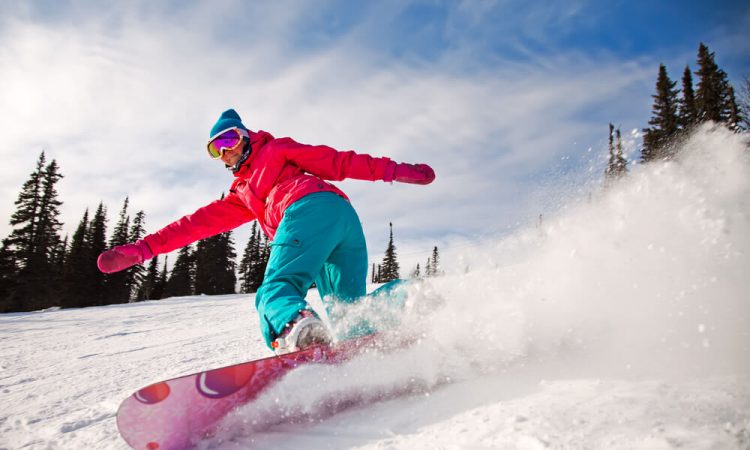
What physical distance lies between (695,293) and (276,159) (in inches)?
109

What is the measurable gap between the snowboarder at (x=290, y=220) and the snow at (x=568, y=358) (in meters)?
0.45

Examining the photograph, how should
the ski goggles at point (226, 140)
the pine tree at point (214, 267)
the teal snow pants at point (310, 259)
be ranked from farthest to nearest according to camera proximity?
the pine tree at point (214, 267) < the ski goggles at point (226, 140) < the teal snow pants at point (310, 259)

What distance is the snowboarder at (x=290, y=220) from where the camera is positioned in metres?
2.08

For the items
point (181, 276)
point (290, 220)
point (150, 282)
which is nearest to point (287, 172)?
point (290, 220)

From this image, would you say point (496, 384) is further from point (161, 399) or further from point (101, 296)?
point (101, 296)

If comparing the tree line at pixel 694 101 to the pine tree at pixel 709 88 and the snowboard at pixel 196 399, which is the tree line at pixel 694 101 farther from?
the snowboard at pixel 196 399

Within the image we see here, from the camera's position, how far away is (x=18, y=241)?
30.2 m

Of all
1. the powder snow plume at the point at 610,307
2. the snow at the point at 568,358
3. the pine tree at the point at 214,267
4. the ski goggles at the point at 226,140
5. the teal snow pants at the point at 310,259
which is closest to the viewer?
the snow at the point at 568,358

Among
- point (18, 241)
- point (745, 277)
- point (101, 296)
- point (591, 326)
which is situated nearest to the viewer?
point (745, 277)

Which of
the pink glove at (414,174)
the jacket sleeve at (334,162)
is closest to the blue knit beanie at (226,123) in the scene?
the jacket sleeve at (334,162)

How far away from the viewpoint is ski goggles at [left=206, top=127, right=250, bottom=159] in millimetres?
3016

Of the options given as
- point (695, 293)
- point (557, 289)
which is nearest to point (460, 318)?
point (557, 289)

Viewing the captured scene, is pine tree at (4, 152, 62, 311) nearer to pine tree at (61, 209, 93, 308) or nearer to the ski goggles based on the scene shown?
pine tree at (61, 209, 93, 308)

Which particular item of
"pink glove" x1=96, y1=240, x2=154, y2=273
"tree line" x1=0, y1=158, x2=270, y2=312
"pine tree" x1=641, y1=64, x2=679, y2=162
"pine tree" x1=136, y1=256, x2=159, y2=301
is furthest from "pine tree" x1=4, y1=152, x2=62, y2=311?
"pine tree" x1=641, y1=64, x2=679, y2=162
